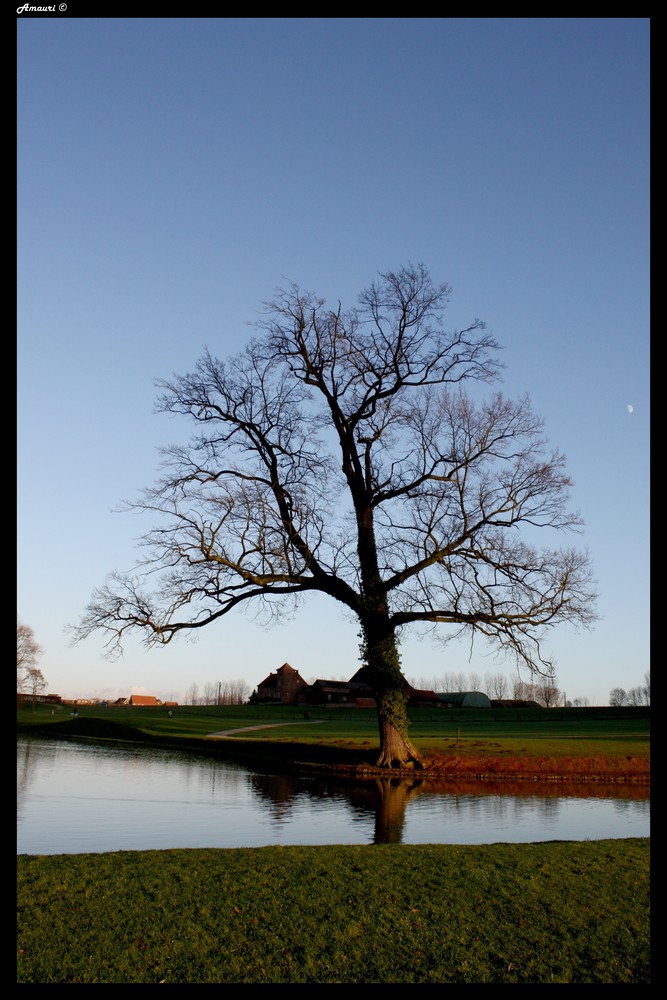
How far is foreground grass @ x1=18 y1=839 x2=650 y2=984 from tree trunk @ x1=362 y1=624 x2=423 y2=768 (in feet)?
54.0

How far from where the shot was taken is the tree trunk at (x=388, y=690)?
27.1 m

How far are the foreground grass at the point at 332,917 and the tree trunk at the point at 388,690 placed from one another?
54.0ft

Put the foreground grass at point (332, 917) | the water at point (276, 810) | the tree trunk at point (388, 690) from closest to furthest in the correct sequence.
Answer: the foreground grass at point (332, 917), the water at point (276, 810), the tree trunk at point (388, 690)

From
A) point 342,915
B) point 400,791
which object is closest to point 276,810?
point 400,791

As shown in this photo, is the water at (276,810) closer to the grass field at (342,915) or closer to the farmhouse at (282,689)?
the grass field at (342,915)

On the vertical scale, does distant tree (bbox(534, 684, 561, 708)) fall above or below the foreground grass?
below

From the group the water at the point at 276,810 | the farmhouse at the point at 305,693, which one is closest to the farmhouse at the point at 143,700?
the farmhouse at the point at 305,693

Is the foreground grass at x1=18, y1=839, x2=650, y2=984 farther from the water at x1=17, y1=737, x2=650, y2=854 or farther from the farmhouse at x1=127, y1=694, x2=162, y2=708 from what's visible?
the farmhouse at x1=127, y1=694, x2=162, y2=708

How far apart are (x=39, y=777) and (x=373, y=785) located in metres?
9.17

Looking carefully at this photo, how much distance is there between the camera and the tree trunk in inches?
1068

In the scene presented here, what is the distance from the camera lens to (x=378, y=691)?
27.5 m

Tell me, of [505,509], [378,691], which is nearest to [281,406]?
[505,509]

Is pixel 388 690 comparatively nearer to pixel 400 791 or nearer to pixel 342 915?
pixel 400 791

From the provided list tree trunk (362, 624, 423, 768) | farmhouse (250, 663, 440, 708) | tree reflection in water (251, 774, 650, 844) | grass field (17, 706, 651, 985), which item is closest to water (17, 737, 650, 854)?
tree reflection in water (251, 774, 650, 844)
